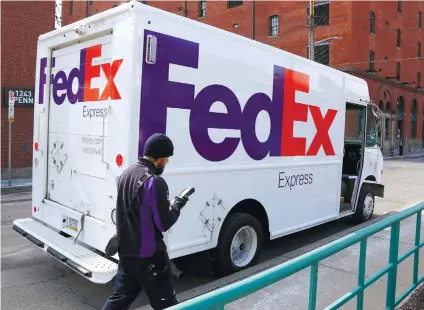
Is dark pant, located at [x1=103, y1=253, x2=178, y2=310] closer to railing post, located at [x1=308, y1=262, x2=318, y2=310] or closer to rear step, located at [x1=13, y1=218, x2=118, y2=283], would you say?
rear step, located at [x1=13, y1=218, x2=118, y2=283]

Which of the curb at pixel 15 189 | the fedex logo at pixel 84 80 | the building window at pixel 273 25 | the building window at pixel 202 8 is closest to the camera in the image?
the fedex logo at pixel 84 80

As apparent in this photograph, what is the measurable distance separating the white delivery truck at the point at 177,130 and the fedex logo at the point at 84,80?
14 mm

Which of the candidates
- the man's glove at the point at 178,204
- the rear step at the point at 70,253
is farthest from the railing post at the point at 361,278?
the rear step at the point at 70,253

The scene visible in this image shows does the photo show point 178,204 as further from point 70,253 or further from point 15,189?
point 15,189

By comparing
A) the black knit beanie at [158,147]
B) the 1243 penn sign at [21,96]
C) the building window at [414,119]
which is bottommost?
the black knit beanie at [158,147]

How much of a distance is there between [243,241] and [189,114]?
6.41 feet

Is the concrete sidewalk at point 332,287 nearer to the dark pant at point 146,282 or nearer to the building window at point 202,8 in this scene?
the dark pant at point 146,282

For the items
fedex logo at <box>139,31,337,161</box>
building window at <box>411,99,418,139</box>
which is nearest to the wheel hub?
fedex logo at <box>139,31,337,161</box>

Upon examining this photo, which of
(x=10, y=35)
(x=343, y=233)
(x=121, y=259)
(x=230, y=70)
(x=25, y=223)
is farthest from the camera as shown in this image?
(x=10, y=35)

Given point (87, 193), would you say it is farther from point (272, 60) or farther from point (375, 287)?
point (375, 287)

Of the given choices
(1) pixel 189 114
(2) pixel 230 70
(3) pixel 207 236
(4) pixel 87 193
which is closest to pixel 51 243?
(4) pixel 87 193

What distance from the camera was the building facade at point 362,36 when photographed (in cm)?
3120

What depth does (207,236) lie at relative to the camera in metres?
4.61

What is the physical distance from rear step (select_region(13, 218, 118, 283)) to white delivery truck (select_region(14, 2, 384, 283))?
0.04 ft
